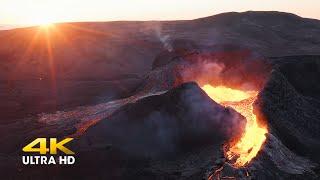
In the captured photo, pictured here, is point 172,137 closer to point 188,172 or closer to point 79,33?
point 188,172

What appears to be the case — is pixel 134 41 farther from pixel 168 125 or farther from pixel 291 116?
pixel 168 125

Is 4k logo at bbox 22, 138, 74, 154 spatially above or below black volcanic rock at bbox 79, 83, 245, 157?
below

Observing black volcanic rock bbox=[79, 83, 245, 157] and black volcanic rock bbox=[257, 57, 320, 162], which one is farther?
black volcanic rock bbox=[257, 57, 320, 162]

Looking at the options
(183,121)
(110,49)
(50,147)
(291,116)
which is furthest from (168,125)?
(110,49)

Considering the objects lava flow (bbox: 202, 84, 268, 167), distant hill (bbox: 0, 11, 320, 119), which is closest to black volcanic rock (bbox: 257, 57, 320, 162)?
lava flow (bbox: 202, 84, 268, 167)

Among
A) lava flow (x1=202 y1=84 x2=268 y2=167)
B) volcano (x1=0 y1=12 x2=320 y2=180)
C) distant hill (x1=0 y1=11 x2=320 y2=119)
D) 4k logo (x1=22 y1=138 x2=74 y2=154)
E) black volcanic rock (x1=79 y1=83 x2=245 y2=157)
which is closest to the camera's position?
lava flow (x1=202 y1=84 x2=268 y2=167)

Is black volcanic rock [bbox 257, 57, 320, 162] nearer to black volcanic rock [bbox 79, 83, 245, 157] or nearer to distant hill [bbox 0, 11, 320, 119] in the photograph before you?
black volcanic rock [bbox 79, 83, 245, 157]

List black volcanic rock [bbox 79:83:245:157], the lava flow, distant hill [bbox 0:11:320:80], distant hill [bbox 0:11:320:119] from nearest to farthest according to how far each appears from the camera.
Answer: the lava flow < black volcanic rock [bbox 79:83:245:157] < distant hill [bbox 0:11:320:119] < distant hill [bbox 0:11:320:80]
